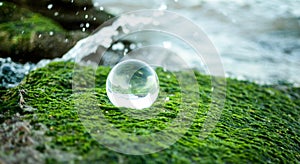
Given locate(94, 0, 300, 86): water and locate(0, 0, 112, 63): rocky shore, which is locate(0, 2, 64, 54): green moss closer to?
locate(0, 0, 112, 63): rocky shore

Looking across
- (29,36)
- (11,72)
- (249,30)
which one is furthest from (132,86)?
(249,30)

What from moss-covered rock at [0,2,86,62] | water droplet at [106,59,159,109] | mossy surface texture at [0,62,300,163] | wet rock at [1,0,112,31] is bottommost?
mossy surface texture at [0,62,300,163]

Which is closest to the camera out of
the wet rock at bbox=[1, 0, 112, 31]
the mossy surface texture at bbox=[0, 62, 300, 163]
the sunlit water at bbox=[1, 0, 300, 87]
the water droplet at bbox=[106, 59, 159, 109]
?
the mossy surface texture at bbox=[0, 62, 300, 163]

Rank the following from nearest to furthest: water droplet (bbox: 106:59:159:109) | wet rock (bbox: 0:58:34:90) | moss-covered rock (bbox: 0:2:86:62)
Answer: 1. water droplet (bbox: 106:59:159:109)
2. wet rock (bbox: 0:58:34:90)
3. moss-covered rock (bbox: 0:2:86:62)

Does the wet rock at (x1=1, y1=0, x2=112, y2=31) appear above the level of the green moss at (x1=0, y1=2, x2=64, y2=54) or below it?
above

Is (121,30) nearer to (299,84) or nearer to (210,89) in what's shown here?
(210,89)

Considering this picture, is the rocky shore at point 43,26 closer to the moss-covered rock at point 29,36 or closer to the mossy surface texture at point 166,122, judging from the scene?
the moss-covered rock at point 29,36

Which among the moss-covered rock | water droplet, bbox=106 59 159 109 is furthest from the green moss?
water droplet, bbox=106 59 159 109

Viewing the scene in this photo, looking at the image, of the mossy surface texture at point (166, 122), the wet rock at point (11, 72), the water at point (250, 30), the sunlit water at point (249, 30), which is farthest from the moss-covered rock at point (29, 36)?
the water at point (250, 30)
